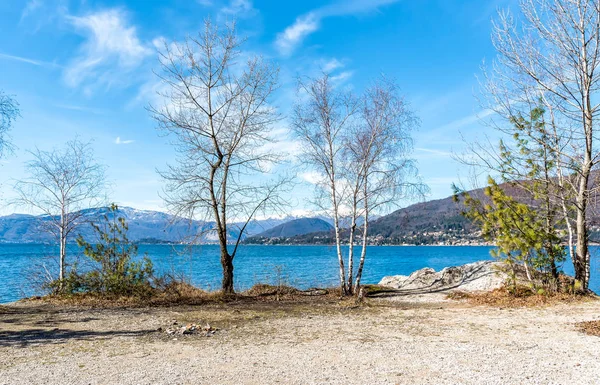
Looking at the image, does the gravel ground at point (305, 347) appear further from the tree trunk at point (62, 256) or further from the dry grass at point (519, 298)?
the tree trunk at point (62, 256)

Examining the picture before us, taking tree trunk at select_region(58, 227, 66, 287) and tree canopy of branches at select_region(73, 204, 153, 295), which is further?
tree trunk at select_region(58, 227, 66, 287)

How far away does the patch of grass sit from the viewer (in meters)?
9.08

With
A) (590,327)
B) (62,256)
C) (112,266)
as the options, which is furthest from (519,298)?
(62,256)

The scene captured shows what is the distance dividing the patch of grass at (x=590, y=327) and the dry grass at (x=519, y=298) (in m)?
3.30

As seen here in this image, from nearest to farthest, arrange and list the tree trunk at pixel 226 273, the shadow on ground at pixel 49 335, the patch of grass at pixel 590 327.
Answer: the shadow on ground at pixel 49 335, the patch of grass at pixel 590 327, the tree trunk at pixel 226 273

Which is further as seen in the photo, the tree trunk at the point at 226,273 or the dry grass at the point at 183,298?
the tree trunk at the point at 226,273

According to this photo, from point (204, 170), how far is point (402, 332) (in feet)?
33.3

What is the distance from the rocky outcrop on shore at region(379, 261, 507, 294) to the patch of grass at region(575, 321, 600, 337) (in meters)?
6.72

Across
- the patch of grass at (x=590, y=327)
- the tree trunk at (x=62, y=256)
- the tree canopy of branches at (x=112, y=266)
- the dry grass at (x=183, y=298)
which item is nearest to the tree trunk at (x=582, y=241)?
the patch of grass at (x=590, y=327)

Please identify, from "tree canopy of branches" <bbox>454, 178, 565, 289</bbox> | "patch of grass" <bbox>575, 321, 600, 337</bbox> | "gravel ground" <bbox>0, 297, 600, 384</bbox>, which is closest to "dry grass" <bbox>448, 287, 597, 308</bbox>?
"tree canopy of branches" <bbox>454, 178, 565, 289</bbox>

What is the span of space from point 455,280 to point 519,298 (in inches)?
188

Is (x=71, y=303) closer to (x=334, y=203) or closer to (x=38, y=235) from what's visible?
(x=38, y=235)

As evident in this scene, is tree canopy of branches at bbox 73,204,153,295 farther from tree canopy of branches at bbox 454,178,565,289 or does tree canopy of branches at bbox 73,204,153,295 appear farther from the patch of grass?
the patch of grass

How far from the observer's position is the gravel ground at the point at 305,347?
641 cm
